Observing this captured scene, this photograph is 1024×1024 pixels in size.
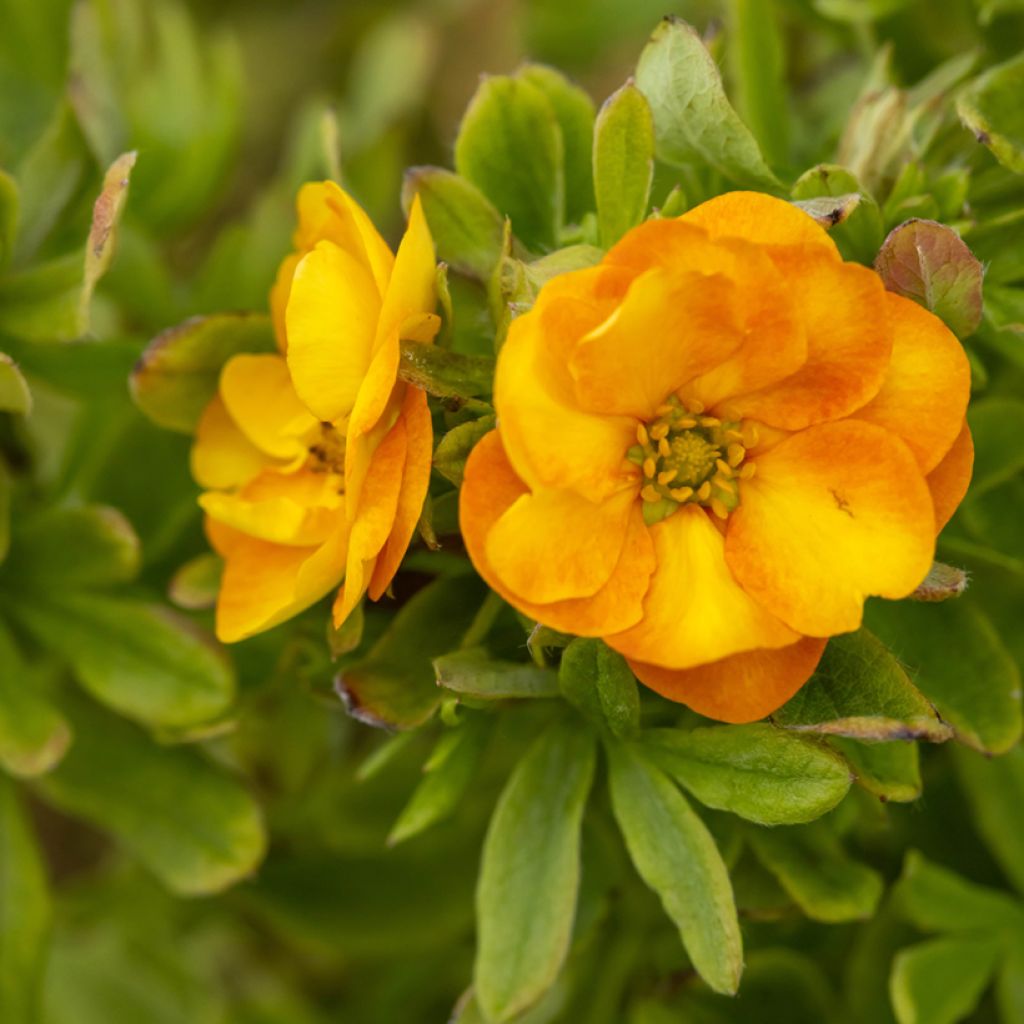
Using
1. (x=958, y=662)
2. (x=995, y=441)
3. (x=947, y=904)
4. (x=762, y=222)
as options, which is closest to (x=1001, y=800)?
(x=947, y=904)

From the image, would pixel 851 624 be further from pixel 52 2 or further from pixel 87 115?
pixel 52 2

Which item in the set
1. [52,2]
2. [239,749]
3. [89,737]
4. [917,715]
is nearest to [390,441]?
[917,715]

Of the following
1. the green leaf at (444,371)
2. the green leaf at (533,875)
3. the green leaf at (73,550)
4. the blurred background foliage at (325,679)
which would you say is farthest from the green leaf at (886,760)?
the green leaf at (73,550)

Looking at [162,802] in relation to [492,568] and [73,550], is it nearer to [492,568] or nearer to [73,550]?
[73,550]

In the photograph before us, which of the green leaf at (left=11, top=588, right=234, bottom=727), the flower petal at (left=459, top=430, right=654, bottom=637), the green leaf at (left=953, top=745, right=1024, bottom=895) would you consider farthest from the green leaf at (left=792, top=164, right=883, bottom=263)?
the green leaf at (left=11, top=588, right=234, bottom=727)

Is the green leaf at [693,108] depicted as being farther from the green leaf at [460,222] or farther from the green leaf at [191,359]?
the green leaf at [191,359]
